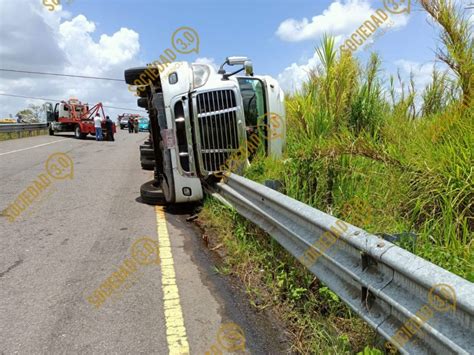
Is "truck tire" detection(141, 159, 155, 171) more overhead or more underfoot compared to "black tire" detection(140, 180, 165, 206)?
more overhead

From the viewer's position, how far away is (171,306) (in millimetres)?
3021

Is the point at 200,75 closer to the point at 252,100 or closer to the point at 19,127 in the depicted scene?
the point at 252,100

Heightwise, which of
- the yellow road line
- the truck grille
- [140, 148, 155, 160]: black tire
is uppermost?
the truck grille

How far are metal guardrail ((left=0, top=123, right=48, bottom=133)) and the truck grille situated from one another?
21.4m

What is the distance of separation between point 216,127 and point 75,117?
21.3 metres

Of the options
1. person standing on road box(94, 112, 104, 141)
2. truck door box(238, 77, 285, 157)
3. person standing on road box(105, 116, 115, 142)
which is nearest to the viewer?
truck door box(238, 77, 285, 157)

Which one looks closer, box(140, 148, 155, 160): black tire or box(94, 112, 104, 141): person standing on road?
box(140, 148, 155, 160): black tire

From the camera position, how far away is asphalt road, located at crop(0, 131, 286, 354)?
257cm

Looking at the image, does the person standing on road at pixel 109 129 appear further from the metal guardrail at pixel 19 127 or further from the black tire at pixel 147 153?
the black tire at pixel 147 153

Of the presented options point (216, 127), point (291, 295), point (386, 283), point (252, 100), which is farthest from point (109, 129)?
point (386, 283)

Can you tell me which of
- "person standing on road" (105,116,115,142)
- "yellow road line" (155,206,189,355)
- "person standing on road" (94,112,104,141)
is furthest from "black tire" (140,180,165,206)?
"person standing on road" (105,116,115,142)

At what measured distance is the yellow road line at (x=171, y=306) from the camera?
2.53m

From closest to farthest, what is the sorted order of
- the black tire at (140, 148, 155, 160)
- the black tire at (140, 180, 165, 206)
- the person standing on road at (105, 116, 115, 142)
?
the black tire at (140, 180, 165, 206) < the black tire at (140, 148, 155, 160) < the person standing on road at (105, 116, 115, 142)

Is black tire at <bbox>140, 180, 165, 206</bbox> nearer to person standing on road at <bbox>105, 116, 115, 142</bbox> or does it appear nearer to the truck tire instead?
the truck tire
